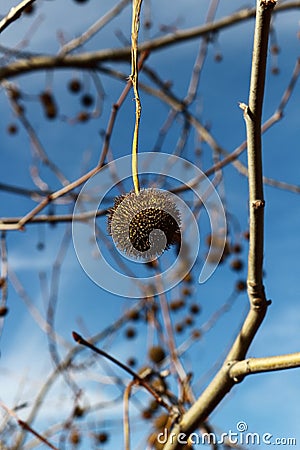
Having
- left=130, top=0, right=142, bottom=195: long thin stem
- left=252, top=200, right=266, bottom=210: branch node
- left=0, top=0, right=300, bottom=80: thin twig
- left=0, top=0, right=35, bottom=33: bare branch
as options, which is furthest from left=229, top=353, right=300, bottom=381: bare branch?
left=0, top=0, right=300, bottom=80: thin twig

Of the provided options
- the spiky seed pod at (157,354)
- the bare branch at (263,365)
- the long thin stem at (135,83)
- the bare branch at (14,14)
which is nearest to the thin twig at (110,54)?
the spiky seed pod at (157,354)

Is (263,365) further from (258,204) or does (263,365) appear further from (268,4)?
(268,4)

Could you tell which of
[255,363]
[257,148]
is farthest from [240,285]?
[257,148]

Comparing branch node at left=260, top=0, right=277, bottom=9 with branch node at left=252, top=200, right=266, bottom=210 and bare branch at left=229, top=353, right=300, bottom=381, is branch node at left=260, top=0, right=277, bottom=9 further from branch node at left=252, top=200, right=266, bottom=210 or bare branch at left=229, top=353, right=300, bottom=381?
bare branch at left=229, top=353, right=300, bottom=381

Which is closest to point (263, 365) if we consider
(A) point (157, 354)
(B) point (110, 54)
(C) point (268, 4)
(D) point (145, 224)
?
(D) point (145, 224)

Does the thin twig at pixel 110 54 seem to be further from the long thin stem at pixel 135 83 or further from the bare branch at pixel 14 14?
the long thin stem at pixel 135 83

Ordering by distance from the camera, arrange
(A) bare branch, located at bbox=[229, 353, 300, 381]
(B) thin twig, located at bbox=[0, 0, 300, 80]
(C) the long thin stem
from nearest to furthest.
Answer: (C) the long thin stem, (A) bare branch, located at bbox=[229, 353, 300, 381], (B) thin twig, located at bbox=[0, 0, 300, 80]

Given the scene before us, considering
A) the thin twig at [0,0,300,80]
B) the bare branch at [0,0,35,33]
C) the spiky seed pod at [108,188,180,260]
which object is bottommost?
the spiky seed pod at [108,188,180,260]

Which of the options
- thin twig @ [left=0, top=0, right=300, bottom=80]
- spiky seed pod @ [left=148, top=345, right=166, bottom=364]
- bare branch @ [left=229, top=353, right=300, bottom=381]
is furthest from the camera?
thin twig @ [left=0, top=0, right=300, bottom=80]

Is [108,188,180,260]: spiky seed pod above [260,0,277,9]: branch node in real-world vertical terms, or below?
below
